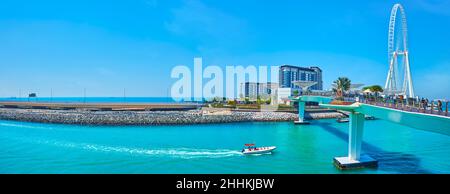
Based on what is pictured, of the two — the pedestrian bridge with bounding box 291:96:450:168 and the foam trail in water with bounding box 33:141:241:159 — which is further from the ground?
the pedestrian bridge with bounding box 291:96:450:168

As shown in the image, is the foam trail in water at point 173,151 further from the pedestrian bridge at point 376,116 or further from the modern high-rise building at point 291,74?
the modern high-rise building at point 291,74

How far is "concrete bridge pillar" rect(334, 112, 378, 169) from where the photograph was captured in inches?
765

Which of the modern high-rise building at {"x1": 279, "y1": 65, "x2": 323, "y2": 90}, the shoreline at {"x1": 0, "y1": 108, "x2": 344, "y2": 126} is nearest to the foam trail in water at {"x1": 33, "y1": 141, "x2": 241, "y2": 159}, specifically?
the shoreline at {"x1": 0, "y1": 108, "x2": 344, "y2": 126}

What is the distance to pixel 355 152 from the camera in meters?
20.2

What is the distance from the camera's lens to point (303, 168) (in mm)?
18812

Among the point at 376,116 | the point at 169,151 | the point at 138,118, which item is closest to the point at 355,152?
the point at 376,116

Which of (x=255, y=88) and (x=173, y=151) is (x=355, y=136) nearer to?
(x=173, y=151)

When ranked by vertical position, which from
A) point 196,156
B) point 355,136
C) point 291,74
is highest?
point 291,74

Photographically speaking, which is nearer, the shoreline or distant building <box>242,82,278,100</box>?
the shoreline

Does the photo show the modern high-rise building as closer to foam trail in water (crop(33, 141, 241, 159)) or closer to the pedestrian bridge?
the pedestrian bridge

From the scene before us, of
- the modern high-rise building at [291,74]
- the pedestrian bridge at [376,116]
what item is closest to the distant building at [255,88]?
the modern high-rise building at [291,74]

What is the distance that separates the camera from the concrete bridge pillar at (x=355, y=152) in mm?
19438
